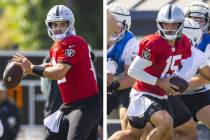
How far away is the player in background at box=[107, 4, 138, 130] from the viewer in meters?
7.04

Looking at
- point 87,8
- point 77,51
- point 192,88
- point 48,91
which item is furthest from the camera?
point 87,8

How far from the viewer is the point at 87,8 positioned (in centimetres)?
1661

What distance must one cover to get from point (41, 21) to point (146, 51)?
10.4m

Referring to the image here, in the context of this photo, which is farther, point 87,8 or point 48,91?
point 87,8

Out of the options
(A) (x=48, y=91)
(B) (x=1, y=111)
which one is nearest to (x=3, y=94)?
(B) (x=1, y=111)

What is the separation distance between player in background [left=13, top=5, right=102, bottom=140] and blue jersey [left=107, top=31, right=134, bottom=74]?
1.55 ft

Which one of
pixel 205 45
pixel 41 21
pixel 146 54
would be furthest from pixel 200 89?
pixel 41 21

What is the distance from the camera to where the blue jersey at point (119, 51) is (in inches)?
280

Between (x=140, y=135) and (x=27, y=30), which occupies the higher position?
(x=140, y=135)

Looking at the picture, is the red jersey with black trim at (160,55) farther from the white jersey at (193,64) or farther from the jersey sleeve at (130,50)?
the jersey sleeve at (130,50)

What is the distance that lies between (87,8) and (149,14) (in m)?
9.58

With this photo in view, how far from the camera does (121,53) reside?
7152 millimetres

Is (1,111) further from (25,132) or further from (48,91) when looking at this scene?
(48,91)

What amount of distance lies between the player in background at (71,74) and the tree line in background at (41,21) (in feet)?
23.8
